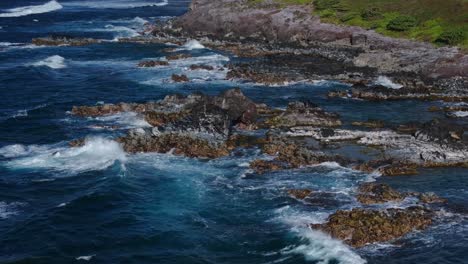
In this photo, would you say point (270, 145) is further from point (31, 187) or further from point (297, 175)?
point (31, 187)

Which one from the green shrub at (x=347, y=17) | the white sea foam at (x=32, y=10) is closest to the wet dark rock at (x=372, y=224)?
the green shrub at (x=347, y=17)

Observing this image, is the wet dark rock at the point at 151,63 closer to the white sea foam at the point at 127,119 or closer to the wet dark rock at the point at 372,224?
the white sea foam at the point at 127,119

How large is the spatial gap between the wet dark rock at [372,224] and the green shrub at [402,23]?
55903mm

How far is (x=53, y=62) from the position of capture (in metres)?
89.9

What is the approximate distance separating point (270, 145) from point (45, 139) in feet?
68.1

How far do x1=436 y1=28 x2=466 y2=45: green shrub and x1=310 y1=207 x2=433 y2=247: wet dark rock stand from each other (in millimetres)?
47800

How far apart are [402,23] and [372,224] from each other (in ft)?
196

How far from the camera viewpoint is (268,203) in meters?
41.1

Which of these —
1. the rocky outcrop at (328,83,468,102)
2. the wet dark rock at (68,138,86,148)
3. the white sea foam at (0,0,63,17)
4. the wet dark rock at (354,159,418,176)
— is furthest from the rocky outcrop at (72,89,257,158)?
the white sea foam at (0,0,63,17)

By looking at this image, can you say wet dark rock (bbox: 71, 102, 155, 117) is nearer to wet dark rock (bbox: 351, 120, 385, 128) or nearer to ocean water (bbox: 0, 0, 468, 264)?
ocean water (bbox: 0, 0, 468, 264)

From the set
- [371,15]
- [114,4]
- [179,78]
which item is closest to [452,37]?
[371,15]

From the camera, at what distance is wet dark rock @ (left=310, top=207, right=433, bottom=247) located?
35281 millimetres

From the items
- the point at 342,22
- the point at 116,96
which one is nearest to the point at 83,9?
the point at 342,22

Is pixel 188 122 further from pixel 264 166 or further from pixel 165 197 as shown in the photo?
pixel 165 197
